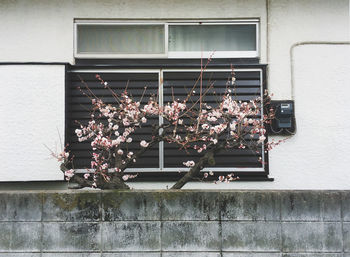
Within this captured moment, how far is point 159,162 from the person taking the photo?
6344mm

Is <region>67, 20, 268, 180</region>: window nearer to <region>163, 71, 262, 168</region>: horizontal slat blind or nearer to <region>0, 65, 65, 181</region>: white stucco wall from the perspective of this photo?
<region>163, 71, 262, 168</region>: horizontal slat blind

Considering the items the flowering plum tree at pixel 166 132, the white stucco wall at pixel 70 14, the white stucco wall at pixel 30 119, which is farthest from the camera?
the white stucco wall at pixel 70 14

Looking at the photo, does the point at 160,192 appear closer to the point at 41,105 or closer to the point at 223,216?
the point at 223,216

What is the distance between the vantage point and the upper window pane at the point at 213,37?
671cm

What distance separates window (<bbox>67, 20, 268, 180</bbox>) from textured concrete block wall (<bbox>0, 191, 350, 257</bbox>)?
1.82 metres

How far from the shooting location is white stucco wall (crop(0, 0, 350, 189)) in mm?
6320

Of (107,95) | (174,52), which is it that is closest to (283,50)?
(174,52)

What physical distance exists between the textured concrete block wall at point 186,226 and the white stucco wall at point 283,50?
1816mm

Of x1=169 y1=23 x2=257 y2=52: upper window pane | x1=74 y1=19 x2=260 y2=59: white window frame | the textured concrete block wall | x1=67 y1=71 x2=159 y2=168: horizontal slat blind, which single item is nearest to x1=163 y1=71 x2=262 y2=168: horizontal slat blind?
x1=67 y1=71 x2=159 y2=168: horizontal slat blind

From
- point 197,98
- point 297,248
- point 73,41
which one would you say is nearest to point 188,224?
point 297,248

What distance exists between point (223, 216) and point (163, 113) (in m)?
1.60

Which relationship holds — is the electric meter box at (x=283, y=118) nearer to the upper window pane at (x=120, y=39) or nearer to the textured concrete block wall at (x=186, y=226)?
the textured concrete block wall at (x=186, y=226)

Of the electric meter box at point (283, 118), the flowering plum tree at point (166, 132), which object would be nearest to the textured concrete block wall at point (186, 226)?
the flowering plum tree at point (166, 132)

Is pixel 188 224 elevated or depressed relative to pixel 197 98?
depressed
